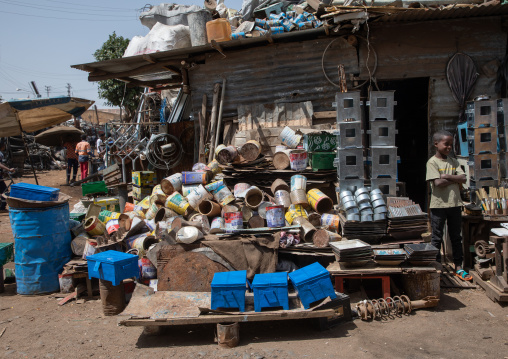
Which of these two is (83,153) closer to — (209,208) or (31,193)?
(31,193)

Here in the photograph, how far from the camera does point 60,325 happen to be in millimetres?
4789

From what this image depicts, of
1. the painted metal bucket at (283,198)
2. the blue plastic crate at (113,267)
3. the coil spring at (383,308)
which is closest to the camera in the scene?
the coil spring at (383,308)

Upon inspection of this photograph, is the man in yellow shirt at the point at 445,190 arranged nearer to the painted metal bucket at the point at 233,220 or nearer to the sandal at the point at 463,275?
the sandal at the point at 463,275

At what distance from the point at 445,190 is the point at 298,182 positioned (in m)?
2.01

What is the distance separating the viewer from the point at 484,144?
589 cm

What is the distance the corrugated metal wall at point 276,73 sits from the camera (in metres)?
7.87

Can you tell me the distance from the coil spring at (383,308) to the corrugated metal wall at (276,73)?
4396 millimetres

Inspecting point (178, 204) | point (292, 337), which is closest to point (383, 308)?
point (292, 337)

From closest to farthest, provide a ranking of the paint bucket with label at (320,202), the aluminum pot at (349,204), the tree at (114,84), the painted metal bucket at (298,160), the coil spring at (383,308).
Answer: the coil spring at (383,308)
the aluminum pot at (349,204)
the paint bucket with label at (320,202)
the painted metal bucket at (298,160)
the tree at (114,84)

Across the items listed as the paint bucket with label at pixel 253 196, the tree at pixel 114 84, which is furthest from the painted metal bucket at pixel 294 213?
the tree at pixel 114 84

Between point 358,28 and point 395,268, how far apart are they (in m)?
4.23

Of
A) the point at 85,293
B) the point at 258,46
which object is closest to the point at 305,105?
the point at 258,46

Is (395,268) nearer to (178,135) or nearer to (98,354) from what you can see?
(98,354)

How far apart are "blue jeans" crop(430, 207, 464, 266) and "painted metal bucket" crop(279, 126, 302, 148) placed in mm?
2622
